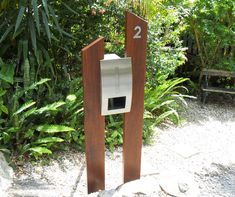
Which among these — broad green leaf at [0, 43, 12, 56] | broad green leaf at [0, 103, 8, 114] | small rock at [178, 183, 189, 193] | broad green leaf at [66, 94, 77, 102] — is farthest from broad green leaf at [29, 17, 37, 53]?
small rock at [178, 183, 189, 193]

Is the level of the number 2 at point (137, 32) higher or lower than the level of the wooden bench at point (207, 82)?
higher

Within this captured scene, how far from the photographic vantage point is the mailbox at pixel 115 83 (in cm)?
284

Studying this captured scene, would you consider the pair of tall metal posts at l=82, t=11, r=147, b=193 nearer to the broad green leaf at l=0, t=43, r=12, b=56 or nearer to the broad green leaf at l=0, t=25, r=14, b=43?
the broad green leaf at l=0, t=25, r=14, b=43

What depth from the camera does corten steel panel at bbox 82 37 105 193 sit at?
279 centimetres

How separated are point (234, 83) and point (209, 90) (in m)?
0.81

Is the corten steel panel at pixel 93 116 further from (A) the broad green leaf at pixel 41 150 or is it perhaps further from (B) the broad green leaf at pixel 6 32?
(B) the broad green leaf at pixel 6 32

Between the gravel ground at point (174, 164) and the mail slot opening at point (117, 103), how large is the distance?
949mm

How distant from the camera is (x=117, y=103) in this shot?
3.01 metres

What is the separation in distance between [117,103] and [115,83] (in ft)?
0.67

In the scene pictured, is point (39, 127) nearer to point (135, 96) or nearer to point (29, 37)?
point (29, 37)

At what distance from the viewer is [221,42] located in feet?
18.5

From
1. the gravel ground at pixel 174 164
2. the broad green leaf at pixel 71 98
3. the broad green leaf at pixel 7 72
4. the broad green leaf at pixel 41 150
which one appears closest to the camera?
the gravel ground at pixel 174 164

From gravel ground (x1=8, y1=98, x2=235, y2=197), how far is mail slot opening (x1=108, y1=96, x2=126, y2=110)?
949mm

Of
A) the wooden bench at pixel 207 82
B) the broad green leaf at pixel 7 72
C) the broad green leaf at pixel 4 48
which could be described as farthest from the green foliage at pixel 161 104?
the broad green leaf at pixel 4 48
